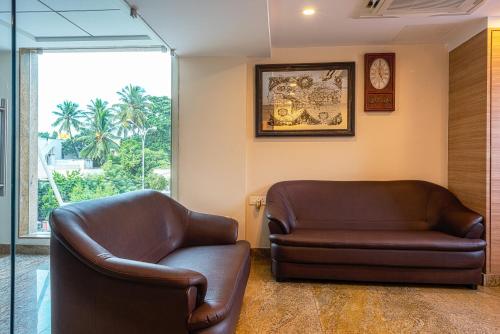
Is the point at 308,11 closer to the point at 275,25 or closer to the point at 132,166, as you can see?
the point at 275,25

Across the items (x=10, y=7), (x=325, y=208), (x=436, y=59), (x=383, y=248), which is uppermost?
(x=436, y=59)

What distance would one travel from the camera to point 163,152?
11.9 feet

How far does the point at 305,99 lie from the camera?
3.58 m

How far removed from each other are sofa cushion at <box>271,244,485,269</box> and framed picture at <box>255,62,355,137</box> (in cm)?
139

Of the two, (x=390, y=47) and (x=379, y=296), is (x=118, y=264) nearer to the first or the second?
(x=379, y=296)

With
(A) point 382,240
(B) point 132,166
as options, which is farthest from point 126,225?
(A) point 382,240

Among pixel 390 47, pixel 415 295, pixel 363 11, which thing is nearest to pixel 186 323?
pixel 415 295

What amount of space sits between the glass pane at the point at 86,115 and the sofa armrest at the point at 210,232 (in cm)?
106

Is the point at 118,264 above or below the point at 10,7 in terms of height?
below

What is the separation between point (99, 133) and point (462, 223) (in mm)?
3792

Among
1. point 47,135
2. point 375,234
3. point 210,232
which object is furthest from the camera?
point 47,135

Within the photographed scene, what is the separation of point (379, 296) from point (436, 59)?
2.69 metres

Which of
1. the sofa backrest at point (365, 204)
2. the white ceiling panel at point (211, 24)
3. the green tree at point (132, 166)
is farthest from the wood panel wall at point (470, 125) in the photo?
the green tree at point (132, 166)

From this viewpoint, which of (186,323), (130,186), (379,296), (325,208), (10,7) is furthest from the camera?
(130,186)
